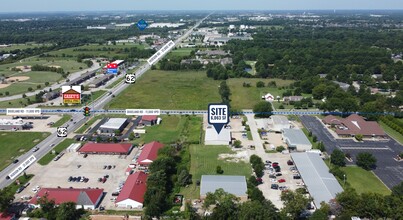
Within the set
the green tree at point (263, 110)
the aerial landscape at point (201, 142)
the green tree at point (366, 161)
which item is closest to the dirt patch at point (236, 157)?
the aerial landscape at point (201, 142)

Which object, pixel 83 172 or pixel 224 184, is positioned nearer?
pixel 224 184

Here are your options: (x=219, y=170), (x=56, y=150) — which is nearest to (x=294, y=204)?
(x=219, y=170)

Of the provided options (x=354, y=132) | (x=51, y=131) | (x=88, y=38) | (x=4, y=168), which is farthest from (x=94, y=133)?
(x=88, y=38)

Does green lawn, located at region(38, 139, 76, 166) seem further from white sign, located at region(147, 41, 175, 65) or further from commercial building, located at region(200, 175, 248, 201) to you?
white sign, located at region(147, 41, 175, 65)

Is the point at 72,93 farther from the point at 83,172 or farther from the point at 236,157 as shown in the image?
the point at 236,157

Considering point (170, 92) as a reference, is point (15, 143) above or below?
below

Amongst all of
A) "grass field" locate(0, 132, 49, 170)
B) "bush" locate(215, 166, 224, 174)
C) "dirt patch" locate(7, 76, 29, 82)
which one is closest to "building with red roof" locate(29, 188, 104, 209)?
"grass field" locate(0, 132, 49, 170)

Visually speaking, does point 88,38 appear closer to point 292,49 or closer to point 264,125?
point 292,49
